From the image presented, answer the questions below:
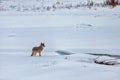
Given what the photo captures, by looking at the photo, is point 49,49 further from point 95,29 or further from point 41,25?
point 41,25

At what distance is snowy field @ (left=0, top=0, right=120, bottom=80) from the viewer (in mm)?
5070

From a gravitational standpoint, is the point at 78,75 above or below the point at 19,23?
above

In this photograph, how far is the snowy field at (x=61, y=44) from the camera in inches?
200

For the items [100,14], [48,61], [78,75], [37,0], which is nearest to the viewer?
[78,75]

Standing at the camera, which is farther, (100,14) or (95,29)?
(100,14)

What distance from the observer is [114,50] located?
8016 mm

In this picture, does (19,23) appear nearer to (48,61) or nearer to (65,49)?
(65,49)

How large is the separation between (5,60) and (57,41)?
3550 millimetres

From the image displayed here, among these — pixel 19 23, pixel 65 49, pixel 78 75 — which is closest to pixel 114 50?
pixel 65 49

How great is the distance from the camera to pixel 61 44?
360 inches

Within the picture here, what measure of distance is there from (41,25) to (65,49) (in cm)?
567

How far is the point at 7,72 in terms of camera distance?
5.25 meters

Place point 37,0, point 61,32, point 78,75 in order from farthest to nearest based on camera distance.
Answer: point 37,0 → point 61,32 → point 78,75

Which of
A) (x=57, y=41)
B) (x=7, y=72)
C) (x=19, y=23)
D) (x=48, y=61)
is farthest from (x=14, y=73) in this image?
(x=19, y=23)
